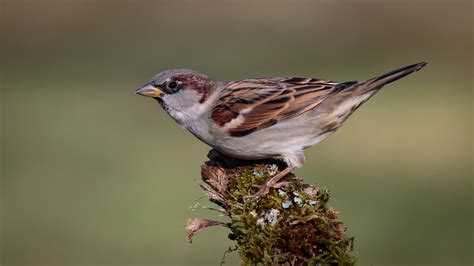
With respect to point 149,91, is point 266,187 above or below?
below

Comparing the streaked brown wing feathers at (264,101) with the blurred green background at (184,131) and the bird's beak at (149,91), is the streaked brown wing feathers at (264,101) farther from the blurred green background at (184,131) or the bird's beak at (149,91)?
the blurred green background at (184,131)

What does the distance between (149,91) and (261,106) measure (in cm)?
57

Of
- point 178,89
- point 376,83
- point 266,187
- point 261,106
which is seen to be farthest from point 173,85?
point 266,187

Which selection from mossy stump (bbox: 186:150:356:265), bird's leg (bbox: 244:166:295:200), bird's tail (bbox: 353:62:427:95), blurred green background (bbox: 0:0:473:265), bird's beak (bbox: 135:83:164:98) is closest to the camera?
mossy stump (bbox: 186:150:356:265)

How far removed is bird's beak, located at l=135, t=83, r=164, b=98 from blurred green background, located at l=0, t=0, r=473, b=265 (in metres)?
3.79

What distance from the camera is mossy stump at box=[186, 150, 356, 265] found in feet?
8.36

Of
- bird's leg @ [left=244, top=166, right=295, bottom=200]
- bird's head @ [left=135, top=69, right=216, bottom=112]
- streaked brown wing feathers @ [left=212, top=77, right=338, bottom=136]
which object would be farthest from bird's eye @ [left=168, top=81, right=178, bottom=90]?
bird's leg @ [left=244, top=166, right=295, bottom=200]

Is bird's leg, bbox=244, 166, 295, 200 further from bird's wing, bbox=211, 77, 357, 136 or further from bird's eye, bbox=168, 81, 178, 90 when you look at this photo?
bird's eye, bbox=168, 81, 178, 90

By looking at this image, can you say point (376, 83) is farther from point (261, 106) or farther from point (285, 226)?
point (285, 226)

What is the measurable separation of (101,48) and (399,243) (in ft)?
43.4

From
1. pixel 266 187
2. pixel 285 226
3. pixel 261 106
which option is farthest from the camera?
pixel 261 106

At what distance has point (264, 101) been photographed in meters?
4.35

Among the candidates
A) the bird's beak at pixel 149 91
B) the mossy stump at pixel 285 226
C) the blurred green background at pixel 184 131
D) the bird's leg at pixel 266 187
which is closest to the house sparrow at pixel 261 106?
the bird's beak at pixel 149 91

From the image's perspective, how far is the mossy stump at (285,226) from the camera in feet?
8.36
